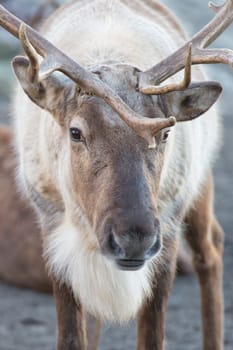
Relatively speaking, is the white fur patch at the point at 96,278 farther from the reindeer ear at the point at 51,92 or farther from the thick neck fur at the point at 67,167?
the reindeer ear at the point at 51,92

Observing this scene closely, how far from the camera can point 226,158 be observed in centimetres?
1214

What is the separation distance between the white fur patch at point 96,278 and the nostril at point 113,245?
0.80m

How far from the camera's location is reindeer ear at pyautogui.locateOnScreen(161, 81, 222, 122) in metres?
5.80

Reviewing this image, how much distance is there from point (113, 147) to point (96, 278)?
981mm

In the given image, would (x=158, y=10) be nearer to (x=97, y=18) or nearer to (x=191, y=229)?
(x=97, y=18)

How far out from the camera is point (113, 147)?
17.8 feet

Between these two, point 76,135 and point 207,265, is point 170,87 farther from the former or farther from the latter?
point 207,265

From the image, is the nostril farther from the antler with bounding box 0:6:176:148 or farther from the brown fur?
the brown fur

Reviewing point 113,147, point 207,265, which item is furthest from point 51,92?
point 207,265

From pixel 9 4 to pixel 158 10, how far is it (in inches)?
298

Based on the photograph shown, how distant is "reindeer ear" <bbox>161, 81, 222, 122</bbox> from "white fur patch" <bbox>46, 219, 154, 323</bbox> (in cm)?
80

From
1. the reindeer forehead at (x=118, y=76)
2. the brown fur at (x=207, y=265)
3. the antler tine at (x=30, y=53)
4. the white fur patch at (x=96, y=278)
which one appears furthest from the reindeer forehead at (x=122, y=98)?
the brown fur at (x=207, y=265)

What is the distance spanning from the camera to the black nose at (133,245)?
5145 mm

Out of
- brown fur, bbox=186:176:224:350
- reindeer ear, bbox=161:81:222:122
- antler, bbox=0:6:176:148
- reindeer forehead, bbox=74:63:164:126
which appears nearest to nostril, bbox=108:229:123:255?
antler, bbox=0:6:176:148
